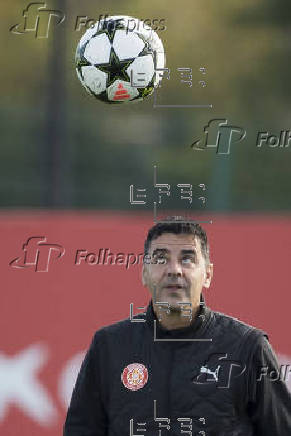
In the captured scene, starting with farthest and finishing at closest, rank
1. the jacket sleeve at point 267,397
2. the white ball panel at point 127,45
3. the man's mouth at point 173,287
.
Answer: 1. the white ball panel at point 127,45
2. the man's mouth at point 173,287
3. the jacket sleeve at point 267,397

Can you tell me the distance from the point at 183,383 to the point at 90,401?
349 mm

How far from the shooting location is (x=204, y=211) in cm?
652

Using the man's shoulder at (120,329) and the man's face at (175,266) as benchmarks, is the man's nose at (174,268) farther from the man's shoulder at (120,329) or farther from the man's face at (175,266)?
the man's shoulder at (120,329)

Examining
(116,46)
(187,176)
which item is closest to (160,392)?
(116,46)

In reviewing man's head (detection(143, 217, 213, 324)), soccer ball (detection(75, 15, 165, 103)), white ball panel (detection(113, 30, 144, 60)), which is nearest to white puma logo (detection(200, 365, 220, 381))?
man's head (detection(143, 217, 213, 324))

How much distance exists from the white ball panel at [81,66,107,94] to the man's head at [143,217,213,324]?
1030mm

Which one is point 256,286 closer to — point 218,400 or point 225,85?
point 225,85

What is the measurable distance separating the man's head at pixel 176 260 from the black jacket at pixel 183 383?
4.3 inches

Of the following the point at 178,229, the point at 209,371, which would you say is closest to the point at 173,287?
the point at 178,229

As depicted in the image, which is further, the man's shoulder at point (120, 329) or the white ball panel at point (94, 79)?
the white ball panel at point (94, 79)

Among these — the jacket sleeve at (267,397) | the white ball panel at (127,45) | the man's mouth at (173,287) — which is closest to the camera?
the jacket sleeve at (267,397)

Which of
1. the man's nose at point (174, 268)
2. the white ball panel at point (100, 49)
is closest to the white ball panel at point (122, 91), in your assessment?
the white ball panel at point (100, 49)

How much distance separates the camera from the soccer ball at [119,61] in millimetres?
4398

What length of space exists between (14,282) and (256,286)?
1.42m
